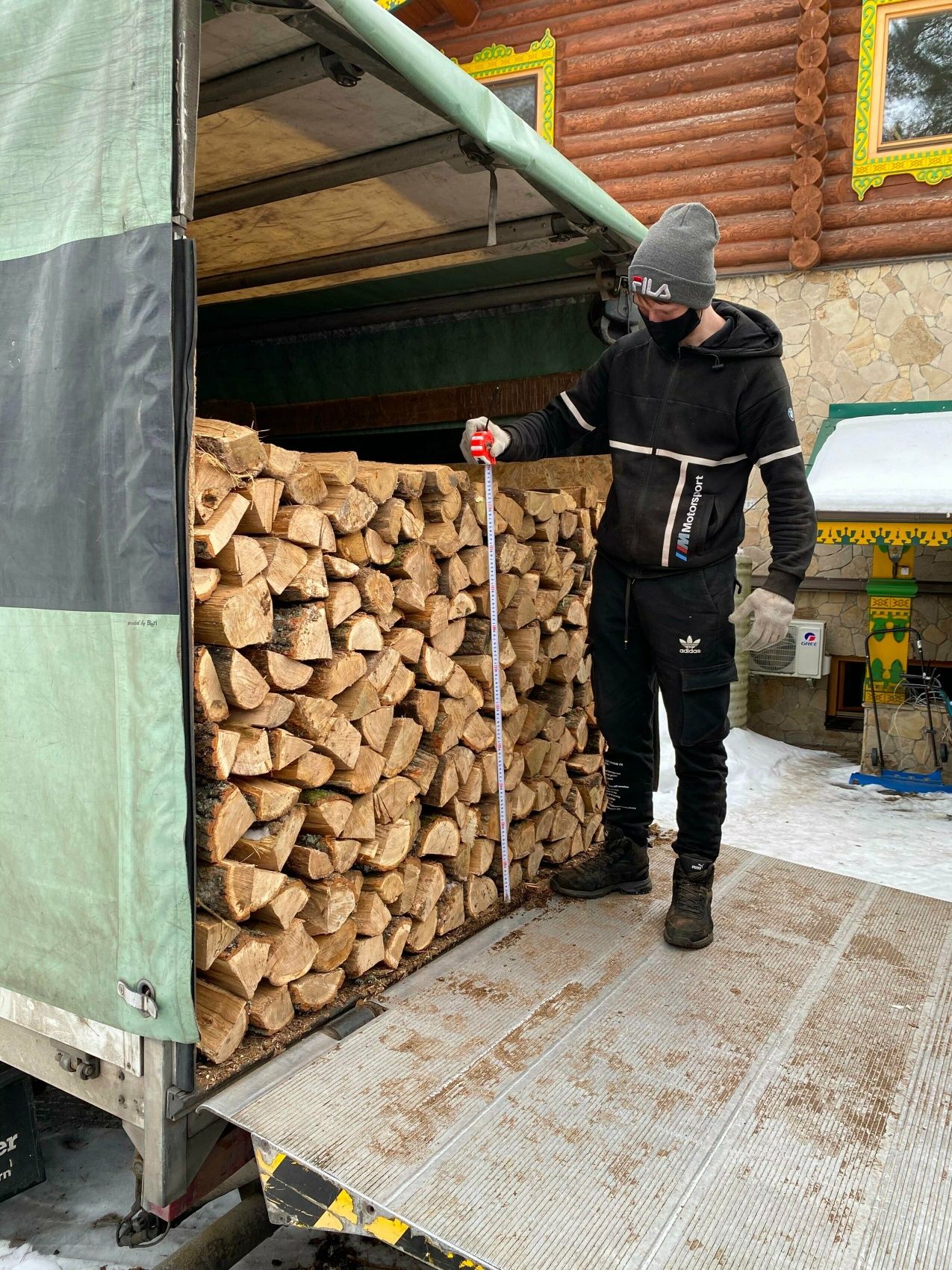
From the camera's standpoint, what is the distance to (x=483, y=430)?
3111 mm

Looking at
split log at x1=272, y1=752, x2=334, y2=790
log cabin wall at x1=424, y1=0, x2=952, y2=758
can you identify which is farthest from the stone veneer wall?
split log at x1=272, y1=752, x2=334, y2=790

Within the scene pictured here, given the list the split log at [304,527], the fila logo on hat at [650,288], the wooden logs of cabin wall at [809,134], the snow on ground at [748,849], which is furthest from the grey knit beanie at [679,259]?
the wooden logs of cabin wall at [809,134]

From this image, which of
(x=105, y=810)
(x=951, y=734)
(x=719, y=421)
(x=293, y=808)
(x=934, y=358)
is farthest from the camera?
(x=934, y=358)

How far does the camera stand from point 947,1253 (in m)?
1.81

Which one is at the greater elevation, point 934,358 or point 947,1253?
point 934,358

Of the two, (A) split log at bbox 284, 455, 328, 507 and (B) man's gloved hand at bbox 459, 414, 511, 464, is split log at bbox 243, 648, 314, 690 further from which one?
(B) man's gloved hand at bbox 459, 414, 511, 464

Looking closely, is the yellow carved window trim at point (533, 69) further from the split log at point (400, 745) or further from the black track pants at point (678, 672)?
the split log at point (400, 745)

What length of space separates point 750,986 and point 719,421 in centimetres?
169

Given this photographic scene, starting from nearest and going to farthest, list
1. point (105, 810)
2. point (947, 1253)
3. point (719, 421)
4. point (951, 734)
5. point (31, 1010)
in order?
point (947, 1253), point (105, 810), point (31, 1010), point (719, 421), point (951, 734)

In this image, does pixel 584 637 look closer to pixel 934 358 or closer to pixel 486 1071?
pixel 486 1071

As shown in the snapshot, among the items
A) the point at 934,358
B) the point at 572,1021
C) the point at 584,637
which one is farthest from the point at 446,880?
the point at 934,358

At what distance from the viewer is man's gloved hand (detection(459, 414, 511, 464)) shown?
10.2 feet

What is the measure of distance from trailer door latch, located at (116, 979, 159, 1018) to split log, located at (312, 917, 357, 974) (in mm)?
587

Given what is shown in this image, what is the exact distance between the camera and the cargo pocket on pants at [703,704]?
3090 mm
